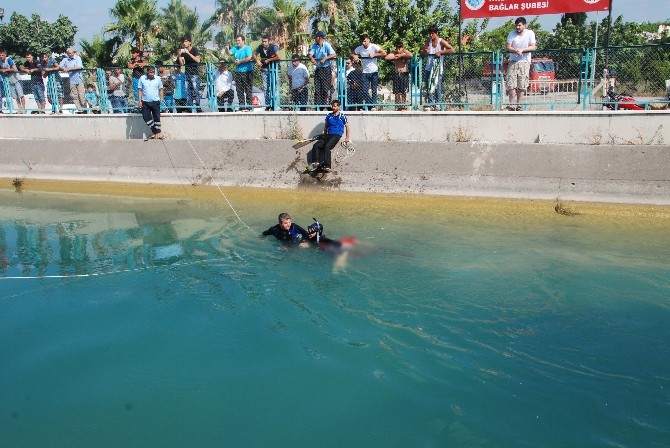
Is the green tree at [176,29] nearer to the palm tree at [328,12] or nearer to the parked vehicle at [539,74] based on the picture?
the palm tree at [328,12]

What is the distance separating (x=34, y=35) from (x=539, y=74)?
46.4 m

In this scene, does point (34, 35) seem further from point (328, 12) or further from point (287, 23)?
point (328, 12)

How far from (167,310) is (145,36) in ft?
92.9

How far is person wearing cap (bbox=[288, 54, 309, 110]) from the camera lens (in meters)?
17.9

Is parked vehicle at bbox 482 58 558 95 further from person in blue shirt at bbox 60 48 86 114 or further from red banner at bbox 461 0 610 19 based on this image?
person in blue shirt at bbox 60 48 86 114

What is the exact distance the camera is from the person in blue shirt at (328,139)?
16.9 m

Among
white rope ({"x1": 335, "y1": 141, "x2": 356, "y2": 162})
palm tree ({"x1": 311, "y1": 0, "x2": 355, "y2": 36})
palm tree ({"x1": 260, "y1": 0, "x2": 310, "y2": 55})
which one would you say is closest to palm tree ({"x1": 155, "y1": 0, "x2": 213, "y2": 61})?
palm tree ({"x1": 260, "y1": 0, "x2": 310, "y2": 55})

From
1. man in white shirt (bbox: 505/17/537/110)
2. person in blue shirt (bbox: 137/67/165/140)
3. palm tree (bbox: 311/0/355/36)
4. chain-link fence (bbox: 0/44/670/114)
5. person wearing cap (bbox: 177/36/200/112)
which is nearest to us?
chain-link fence (bbox: 0/44/670/114)

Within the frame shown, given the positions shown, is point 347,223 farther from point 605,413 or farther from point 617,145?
point 605,413

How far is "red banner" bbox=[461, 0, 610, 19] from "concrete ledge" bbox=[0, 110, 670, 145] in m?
2.77

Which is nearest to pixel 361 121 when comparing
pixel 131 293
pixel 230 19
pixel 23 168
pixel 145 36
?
pixel 131 293

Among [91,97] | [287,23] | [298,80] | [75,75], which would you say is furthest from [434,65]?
[287,23]

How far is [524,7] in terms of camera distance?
54.4 ft

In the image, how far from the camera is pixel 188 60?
19.1 meters
